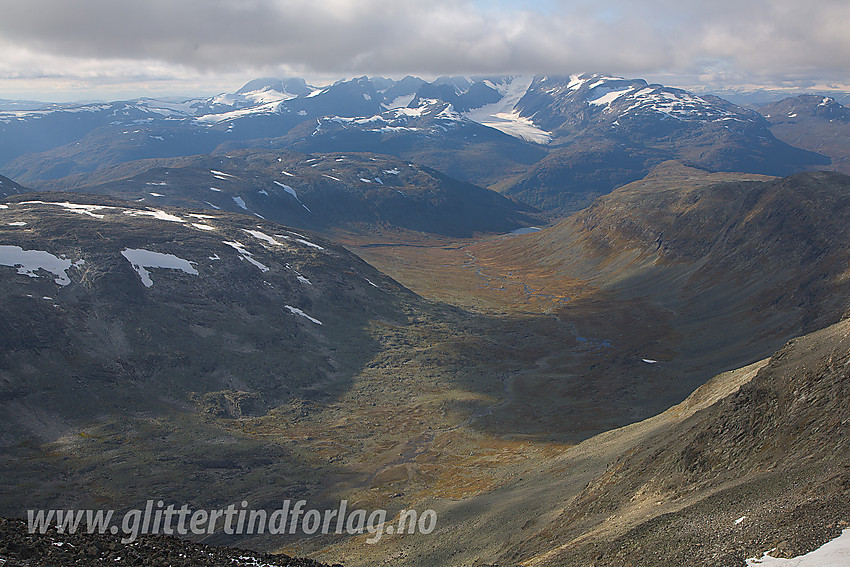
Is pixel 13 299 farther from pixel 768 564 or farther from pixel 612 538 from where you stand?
pixel 768 564

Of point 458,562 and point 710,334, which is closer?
point 458,562

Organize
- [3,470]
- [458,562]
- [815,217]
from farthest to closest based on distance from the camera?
[815,217]
[3,470]
[458,562]

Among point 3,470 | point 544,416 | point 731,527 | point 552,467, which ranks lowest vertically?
point 544,416

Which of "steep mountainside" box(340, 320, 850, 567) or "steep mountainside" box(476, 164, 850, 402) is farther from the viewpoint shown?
"steep mountainside" box(476, 164, 850, 402)

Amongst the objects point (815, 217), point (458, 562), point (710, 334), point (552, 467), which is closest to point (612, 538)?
point (458, 562)

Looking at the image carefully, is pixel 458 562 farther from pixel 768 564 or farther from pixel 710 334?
pixel 710 334

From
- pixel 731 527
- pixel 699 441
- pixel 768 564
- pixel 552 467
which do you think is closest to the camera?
pixel 768 564

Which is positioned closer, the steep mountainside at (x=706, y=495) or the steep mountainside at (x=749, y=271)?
the steep mountainside at (x=706, y=495)

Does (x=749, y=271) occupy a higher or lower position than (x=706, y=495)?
lower

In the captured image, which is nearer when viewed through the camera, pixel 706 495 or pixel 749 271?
pixel 706 495

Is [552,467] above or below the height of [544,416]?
above

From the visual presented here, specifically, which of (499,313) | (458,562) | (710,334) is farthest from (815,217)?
(458,562)
